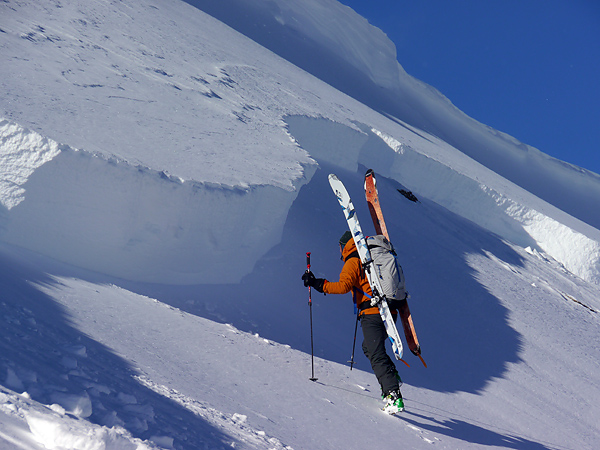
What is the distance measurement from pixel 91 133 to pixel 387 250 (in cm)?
295

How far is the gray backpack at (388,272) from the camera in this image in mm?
3953

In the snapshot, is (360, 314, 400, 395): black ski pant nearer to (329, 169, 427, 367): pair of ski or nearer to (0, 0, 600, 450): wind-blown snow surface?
(329, 169, 427, 367): pair of ski

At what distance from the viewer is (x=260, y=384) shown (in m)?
3.30

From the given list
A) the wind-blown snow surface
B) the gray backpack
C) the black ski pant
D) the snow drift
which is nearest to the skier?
the black ski pant

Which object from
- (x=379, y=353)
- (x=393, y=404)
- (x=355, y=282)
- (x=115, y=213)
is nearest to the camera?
(x=393, y=404)

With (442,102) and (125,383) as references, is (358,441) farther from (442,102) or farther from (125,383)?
(442,102)

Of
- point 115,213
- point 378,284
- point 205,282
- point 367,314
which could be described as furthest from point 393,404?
point 115,213

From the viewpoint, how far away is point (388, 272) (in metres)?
3.97

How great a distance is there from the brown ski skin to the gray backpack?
178mm

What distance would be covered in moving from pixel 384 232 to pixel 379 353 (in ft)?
4.90

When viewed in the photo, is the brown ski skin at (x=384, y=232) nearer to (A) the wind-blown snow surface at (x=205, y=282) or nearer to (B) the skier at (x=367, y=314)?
(B) the skier at (x=367, y=314)

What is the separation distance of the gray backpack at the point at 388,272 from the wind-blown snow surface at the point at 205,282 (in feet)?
2.86

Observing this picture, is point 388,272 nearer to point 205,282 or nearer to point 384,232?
point 384,232

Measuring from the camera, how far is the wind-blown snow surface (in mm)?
2469
